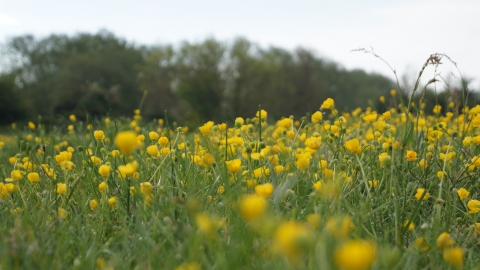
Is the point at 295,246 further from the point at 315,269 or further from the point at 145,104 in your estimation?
the point at 145,104

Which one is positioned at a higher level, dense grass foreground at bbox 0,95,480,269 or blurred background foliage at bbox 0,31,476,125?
dense grass foreground at bbox 0,95,480,269

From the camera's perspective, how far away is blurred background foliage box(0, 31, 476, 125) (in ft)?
89.5

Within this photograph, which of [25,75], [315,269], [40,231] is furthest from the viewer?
[25,75]

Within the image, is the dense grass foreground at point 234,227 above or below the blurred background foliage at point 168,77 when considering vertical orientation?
above

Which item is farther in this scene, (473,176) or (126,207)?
(473,176)

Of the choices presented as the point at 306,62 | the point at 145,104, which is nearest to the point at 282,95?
the point at 306,62

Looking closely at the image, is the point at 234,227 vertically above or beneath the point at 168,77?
above

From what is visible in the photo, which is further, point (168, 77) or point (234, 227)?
point (168, 77)

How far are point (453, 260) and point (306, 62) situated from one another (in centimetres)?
3224

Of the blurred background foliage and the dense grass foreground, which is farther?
the blurred background foliage

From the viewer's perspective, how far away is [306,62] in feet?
107

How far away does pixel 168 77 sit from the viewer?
105 feet

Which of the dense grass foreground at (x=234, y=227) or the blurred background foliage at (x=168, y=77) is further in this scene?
the blurred background foliage at (x=168, y=77)

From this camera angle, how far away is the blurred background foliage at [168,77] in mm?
27278
